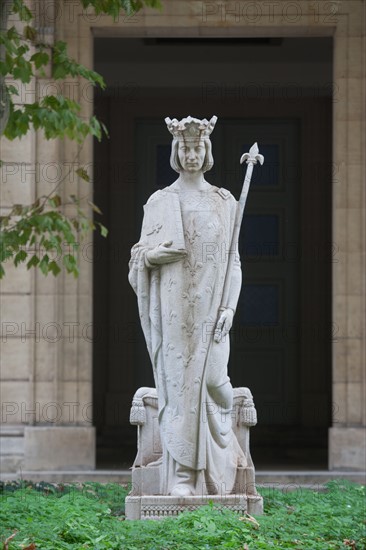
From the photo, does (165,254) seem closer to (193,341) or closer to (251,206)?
(193,341)

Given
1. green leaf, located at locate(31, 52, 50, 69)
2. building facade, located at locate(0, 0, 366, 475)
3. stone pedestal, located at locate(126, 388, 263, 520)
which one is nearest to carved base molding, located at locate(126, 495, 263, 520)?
stone pedestal, located at locate(126, 388, 263, 520)

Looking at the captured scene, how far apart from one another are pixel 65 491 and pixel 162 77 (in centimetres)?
867

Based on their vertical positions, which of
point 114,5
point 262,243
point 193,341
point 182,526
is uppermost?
point 114,5

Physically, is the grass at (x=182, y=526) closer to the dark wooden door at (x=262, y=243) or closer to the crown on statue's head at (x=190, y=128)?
the crown on statue's head at (x=190, y=128)

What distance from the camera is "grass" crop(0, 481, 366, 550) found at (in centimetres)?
973

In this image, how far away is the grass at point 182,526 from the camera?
9.73 metres

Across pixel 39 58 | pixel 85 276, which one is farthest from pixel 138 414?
pixel 85 276

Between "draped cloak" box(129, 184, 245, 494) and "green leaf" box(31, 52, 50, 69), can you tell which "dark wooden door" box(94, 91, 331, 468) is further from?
"green leaf" box(31, 52, 50, 69)

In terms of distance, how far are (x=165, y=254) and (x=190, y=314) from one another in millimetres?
501

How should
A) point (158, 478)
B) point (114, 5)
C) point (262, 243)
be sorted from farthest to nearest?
point (262, 243)
point (158, 478)
point (114, 5)

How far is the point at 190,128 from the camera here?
11.0 meters

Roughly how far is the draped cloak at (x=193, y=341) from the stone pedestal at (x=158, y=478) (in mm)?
119

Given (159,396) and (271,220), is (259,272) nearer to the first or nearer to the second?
(271,220)

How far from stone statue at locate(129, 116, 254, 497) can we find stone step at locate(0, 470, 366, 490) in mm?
4380
